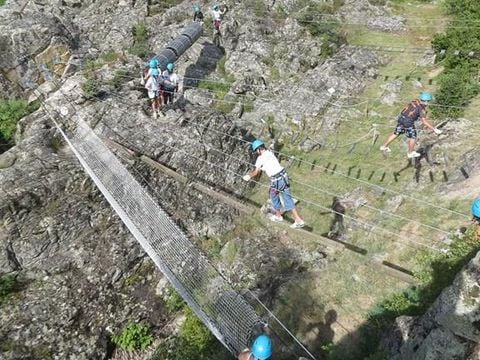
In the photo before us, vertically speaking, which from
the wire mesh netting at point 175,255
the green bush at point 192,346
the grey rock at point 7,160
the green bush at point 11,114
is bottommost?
the green bush at point 192,346

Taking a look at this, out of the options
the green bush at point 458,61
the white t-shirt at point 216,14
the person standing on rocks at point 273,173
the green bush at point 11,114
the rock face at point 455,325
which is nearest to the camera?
the rock face at point 455,325

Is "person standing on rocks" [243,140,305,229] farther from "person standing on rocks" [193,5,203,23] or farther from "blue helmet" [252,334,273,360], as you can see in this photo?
"person standing on rocks" [193,5,203,23]

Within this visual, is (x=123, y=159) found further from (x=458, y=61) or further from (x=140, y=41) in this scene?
(x=458, y=61)

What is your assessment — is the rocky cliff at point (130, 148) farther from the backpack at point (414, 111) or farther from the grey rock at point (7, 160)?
the backpack at point (414, 111)

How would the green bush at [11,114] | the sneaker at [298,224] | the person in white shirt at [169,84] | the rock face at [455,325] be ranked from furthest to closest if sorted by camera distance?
1. the green bush at [11,114]
2. the person in white shirt at [169,84]
3. the sneaker at [298,224]
4. the rock face at [455,325]

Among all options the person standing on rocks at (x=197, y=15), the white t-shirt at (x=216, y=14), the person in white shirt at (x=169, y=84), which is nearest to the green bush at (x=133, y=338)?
the person in white shirt at (x=169, y=84)

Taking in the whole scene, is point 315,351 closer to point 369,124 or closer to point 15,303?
point 15,303

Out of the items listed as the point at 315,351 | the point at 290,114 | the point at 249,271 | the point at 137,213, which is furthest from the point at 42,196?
the point at 290,114
